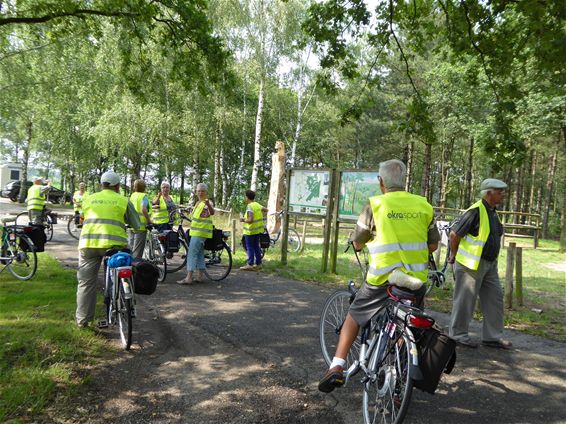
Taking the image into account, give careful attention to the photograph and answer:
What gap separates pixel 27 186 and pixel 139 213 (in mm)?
29172

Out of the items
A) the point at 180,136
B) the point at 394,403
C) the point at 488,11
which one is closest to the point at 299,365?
the point at 394,403

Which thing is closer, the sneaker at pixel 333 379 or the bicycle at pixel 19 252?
the sneaker at pixel 333 379

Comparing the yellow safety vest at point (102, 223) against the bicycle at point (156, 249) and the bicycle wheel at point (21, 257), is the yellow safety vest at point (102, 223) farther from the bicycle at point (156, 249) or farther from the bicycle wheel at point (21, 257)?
the bicycle wheel at point (21, 257)

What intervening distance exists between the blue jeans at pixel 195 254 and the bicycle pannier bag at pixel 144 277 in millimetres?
3124

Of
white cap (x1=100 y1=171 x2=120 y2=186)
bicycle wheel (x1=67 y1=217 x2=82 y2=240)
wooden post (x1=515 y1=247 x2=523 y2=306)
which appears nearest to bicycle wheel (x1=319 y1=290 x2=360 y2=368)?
white cap (x1=100 y1=171 x2=120 y2=186)

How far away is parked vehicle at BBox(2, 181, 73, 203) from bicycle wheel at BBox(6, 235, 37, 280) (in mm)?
24944

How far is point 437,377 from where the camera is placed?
2775 millimetres

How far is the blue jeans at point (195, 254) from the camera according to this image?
8135 mm

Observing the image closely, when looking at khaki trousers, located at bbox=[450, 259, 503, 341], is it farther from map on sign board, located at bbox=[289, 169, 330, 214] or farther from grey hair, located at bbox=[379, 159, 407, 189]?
map on sign board, located at bbox=[289, 169, 330, 214]

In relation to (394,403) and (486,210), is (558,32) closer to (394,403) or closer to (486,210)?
(486,210)

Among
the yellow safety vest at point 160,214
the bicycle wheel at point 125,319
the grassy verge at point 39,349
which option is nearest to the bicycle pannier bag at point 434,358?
the grassy verge at point 39,349

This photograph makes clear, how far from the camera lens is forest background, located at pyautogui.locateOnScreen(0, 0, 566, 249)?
750cm

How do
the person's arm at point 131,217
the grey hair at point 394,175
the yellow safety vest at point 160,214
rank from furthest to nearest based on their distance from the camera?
the yellow safety vest at point 160,214
the person's arm at point 131,217
the grey hair at point 394,175

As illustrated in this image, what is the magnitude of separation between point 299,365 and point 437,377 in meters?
1.86
